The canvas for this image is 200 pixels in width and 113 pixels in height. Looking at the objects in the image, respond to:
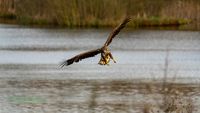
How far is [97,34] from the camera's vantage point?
37.8m

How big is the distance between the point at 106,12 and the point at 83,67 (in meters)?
20.4

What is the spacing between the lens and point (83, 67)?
929 inches

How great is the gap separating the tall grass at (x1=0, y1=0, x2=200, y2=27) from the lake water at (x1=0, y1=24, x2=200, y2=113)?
9.80 ft

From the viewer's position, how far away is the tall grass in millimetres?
43812

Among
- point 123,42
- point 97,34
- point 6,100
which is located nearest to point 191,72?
point 6,100

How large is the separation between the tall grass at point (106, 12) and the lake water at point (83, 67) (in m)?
2.99

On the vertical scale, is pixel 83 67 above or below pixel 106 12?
below

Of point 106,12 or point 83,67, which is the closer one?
point 83,67

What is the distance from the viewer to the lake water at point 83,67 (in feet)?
51.4

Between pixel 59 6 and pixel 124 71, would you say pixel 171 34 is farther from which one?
pixel 124 71

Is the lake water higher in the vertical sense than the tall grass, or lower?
lower

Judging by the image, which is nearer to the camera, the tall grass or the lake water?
the lake water

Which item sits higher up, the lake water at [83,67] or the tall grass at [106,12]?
the tall grass at [106,12]

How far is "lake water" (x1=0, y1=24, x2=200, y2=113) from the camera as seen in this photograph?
15680 mm
